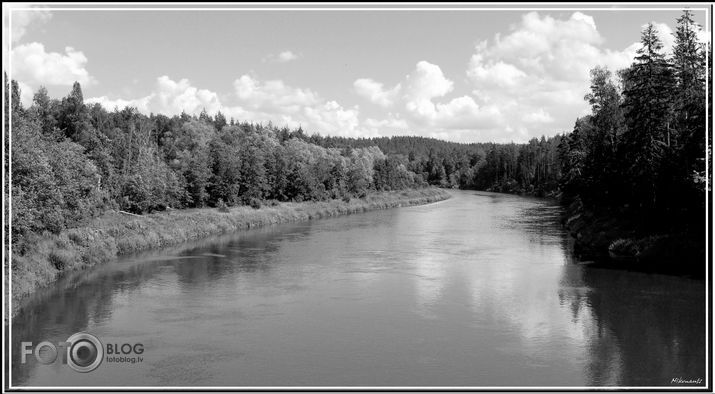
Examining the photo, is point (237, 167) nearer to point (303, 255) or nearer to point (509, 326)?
point (303, 255)

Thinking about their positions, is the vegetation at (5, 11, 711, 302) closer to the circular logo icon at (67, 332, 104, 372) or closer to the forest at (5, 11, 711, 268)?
the forest at (5, 11, 711, 268)

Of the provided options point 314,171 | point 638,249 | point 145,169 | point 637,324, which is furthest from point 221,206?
point 637,324

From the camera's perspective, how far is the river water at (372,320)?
63.4 ft

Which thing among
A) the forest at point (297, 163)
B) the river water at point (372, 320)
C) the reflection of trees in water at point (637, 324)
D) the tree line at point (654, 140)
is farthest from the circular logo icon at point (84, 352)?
the tree line at point (654, 140)

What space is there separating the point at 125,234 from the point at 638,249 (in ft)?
109

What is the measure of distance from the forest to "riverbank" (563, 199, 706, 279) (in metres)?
0.77

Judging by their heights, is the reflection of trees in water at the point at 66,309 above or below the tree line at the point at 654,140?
below

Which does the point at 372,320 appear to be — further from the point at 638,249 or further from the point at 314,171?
the point at 314,171

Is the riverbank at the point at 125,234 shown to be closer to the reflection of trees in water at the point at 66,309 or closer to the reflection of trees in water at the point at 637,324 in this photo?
the reflection of trees in water at the point at 66,309

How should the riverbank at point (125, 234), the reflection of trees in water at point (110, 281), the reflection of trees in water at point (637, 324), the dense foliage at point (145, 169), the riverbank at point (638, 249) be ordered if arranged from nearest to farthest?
the reflection of trees in water at point (637, 324), the reflection of trees in water at point (110, 281), the riverbank at point (125, 234), the dense foliage at point (145, 169), the riverbank at point (638, 249)

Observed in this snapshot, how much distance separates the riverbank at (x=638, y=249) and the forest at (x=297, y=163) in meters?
0.77

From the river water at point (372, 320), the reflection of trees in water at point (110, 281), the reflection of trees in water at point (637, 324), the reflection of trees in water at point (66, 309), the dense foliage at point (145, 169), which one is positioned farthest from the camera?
the dense foliage at point (145, 169)

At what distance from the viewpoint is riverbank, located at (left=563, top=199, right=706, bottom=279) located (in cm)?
3397

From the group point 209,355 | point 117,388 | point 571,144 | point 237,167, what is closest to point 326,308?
point 209,355
